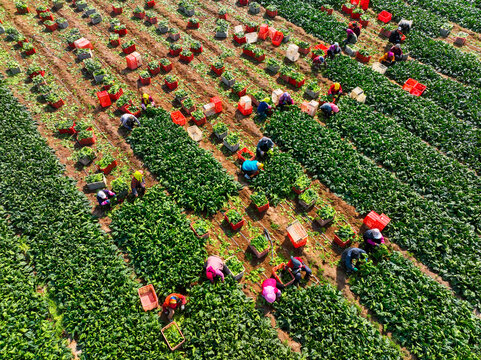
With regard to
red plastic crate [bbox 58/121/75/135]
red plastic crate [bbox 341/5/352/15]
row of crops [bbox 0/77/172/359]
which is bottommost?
row of crops [bbox 0/77/172/359]

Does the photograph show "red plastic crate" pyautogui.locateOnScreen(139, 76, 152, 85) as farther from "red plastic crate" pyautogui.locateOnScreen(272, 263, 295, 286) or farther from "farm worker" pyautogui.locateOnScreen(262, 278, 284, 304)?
"farm worker" pyautogui.locateOnScreen(262, 278, 284, 304)

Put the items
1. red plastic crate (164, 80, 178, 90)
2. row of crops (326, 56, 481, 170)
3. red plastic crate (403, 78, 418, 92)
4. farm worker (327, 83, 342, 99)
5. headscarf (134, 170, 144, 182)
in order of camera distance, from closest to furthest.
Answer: headscarf (134, 170, 144, 182) < row of crops (326, 56, 481, 170) < farm worker (327, 83, 342, 99) < red plastic crate (403, 78, 418, 92) < red plastic crate (164, 80, 178, 90)

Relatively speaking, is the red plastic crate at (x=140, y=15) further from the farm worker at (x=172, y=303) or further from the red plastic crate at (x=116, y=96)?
the farm worker at (x=172, y=303)

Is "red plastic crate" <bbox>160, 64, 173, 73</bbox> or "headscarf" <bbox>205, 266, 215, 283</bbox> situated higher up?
"red plastic crate" <bbox>160, 64, 173, 73</bbox>

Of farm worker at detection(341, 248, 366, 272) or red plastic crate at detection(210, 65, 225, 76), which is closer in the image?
farm worker at detection(341, 248, 366, 272)

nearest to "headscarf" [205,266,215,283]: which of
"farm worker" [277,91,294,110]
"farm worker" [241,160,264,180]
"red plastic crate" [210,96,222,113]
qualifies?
"farm worker" [241,160,264,180]

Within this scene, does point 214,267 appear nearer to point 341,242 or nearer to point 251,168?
point 251,168

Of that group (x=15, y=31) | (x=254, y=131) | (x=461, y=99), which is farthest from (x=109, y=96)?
(x=461, y=99)
